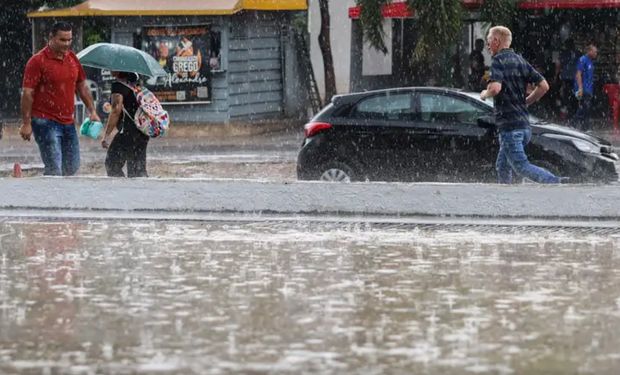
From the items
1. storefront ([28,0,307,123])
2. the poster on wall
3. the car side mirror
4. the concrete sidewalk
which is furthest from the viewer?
the poster on wall

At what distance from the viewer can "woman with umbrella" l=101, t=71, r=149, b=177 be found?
15500 millimetres

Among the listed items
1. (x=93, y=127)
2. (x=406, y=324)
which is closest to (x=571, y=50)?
(x=93, y=127)

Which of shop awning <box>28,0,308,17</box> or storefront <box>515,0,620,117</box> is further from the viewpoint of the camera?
storefront <box>515,0,620,117</box>

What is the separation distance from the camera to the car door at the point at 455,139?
55.0ft

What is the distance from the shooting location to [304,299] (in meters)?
9.85

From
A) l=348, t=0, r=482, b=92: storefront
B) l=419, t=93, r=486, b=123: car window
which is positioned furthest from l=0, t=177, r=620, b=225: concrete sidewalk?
l=348, t=0, r=482, b=92: storefront

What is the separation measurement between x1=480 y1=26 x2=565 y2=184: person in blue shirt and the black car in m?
1.68

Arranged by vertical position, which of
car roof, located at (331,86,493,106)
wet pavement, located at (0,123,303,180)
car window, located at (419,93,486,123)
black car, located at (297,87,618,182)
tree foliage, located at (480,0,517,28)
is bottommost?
wet pavement, located at (0,123,303,180)

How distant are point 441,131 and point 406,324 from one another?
809 cm

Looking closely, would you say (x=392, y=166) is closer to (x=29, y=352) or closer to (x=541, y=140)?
(x=541, y=140)

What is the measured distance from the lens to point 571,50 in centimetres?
3334

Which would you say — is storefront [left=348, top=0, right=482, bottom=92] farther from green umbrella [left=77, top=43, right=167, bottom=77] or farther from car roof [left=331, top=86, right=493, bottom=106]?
green umbrella [left=77, top=43, right=167, bottom=77]

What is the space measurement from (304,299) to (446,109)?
751 cm

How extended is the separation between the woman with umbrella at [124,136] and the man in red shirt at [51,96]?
1.30ft
